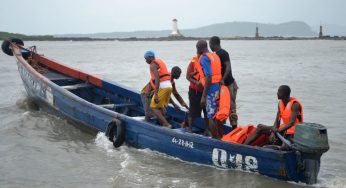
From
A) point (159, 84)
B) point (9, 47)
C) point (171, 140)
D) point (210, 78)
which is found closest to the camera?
point (210, 78)

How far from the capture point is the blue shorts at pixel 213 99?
6973mm

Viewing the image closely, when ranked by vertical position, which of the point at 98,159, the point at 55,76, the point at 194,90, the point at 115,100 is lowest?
the point at 98,159

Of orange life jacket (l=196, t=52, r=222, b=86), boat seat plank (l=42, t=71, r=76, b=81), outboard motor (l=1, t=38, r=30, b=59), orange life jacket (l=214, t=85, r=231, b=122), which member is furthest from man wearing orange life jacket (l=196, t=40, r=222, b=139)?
outboard motor (l=1, t=38, r=30, b=59)

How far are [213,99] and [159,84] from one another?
1186 millimetres

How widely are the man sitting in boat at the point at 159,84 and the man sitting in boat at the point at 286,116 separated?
1.91 m

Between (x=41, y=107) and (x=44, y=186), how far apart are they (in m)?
5.02

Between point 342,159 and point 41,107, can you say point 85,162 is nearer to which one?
point 41,107

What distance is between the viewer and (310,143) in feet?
18.9

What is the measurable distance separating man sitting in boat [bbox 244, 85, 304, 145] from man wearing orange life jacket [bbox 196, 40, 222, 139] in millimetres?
807

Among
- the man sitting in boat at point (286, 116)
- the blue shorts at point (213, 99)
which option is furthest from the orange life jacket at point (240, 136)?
the blue shorts at point (213, 99)

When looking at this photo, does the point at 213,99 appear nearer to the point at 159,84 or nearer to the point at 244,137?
the point at 244,137

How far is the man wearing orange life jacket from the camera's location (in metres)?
6.85

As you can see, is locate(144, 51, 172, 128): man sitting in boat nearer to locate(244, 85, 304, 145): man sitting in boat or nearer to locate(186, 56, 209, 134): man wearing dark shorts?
locate(186, 56, 209, 134): man wearing dark shorts

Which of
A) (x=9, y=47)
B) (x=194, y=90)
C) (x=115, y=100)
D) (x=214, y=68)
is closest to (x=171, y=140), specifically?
(x=194, y=90)
